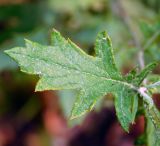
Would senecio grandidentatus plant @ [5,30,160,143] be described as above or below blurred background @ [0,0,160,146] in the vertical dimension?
above

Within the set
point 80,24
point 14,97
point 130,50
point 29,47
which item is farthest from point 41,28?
point 29,47

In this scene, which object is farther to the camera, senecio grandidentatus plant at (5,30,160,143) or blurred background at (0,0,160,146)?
blurred background at (0,0,160,146)

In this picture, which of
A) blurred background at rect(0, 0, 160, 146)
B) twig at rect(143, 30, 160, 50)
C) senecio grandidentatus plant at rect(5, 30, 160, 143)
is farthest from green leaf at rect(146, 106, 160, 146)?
blurred background at rect(0, 0, 160, 146)

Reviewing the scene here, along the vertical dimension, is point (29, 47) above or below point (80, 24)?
above

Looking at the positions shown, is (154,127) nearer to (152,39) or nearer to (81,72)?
(81,72)

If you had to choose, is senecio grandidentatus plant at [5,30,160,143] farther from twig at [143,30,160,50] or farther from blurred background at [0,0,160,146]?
blurred background at [0,0,160,146]

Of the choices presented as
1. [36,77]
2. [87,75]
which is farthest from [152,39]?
[36,77]

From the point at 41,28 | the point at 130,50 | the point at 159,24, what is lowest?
the point at 41,28

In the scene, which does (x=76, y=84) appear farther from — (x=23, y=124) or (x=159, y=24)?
(x=23, y=124)
